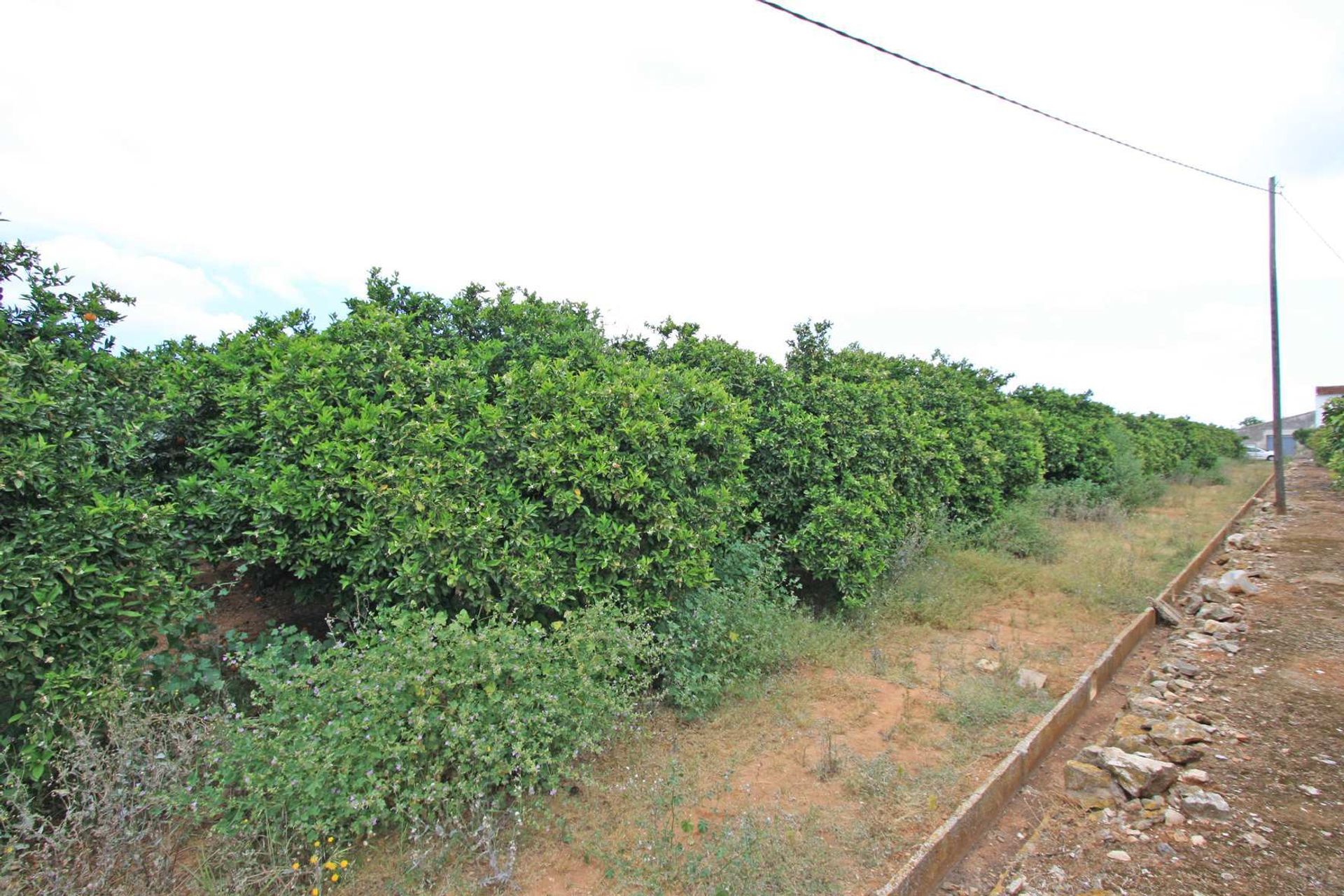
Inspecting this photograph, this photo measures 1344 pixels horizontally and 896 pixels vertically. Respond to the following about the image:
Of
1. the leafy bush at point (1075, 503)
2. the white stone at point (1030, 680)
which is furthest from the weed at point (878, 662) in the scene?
the leafy bush at point (1075, 503)

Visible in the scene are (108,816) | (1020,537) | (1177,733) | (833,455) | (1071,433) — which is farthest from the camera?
(1071,433)

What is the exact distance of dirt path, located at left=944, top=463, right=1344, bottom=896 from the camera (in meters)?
3.22

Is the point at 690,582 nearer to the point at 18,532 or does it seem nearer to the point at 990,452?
the point at 18,532

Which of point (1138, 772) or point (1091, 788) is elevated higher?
point (1138, 772)

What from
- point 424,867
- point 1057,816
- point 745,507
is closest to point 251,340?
point 424,867

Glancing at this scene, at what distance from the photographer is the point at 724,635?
4.93 m

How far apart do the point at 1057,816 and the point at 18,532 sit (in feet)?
17.3

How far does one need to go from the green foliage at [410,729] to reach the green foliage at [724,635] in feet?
2.94

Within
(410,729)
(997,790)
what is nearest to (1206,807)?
(997,790)

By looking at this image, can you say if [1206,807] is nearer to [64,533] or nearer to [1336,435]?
[64,533]

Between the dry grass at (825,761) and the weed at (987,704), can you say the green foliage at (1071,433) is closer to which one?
the dry grass at (825,761)

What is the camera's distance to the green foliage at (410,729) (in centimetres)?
290

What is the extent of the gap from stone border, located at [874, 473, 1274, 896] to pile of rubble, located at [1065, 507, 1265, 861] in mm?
226

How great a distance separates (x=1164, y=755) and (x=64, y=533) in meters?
6.18
